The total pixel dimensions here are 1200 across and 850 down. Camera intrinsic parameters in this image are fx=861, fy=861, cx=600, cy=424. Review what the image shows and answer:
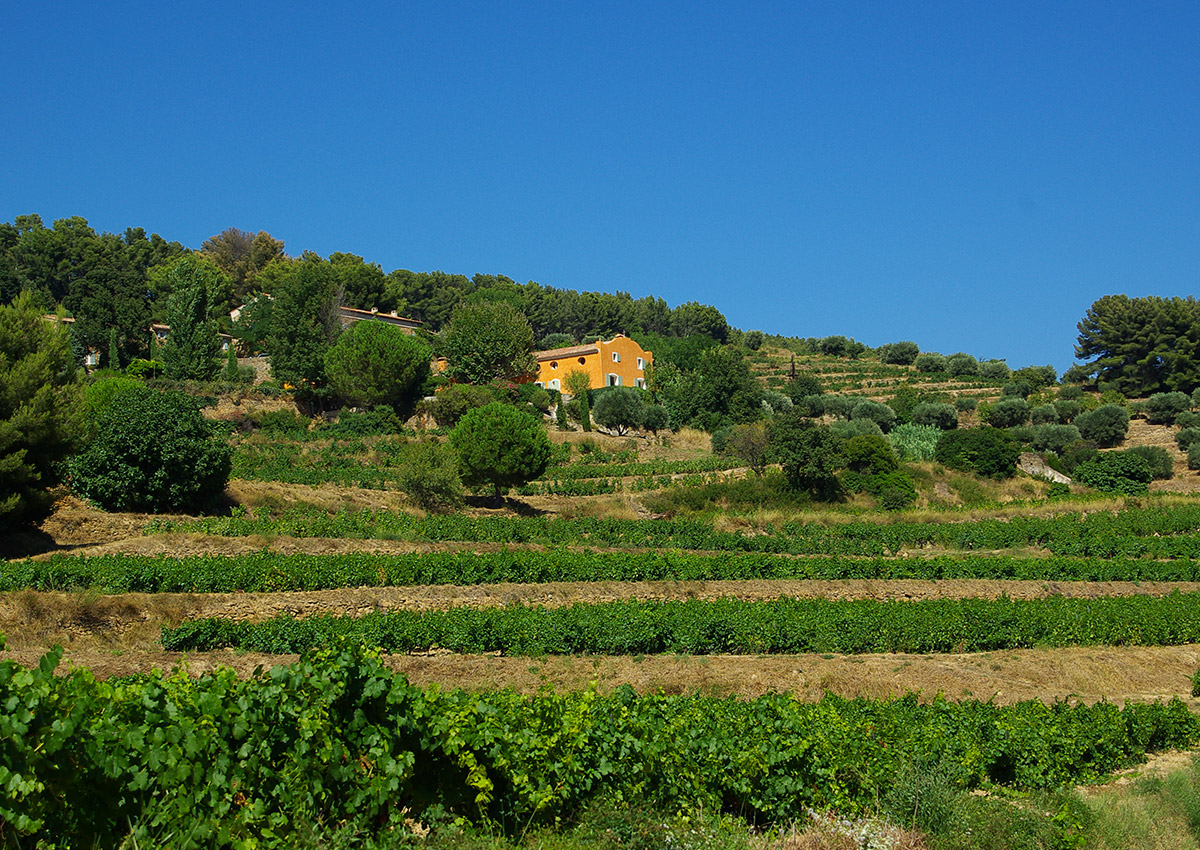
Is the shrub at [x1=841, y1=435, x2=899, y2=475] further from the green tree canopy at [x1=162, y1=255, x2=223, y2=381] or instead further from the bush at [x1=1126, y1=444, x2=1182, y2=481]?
the green tree canopy at [x1=162, y1=255, x2=223, y2=381]

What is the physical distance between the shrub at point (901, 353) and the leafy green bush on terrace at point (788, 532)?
45.8 m

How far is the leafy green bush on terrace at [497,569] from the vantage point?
17.7m

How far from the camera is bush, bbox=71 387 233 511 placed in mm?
24688

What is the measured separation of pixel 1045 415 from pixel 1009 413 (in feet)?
7.26

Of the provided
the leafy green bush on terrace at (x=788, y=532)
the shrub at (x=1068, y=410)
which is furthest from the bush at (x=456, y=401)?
the shrub at (x=1068, y=410)

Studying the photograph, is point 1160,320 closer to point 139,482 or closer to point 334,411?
point 334,411

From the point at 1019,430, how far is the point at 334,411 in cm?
4071

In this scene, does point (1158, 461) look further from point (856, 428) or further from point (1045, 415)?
point (856, 428)

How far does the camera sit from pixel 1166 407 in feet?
182

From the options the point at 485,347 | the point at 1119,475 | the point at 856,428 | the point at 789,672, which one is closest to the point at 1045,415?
the point at 1119,475

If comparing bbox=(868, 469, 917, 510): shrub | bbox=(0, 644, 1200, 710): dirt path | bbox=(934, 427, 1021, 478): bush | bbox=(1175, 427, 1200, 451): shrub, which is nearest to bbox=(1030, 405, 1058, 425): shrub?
bbox=(1175, 427, 1200, 451): shrub

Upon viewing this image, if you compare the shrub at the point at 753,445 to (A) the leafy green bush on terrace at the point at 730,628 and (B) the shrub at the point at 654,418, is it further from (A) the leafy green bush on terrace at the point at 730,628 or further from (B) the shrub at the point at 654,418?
(A) the leafy green bush on terrace at the point at 730,628

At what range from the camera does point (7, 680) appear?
6094 mm

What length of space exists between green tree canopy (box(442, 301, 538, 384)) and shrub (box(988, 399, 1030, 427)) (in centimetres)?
3092
